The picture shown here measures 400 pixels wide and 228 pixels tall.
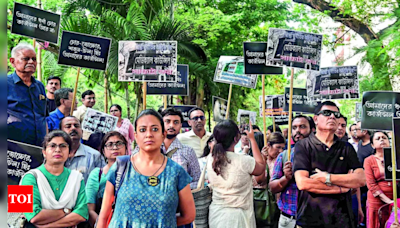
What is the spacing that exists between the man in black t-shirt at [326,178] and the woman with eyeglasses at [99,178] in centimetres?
199

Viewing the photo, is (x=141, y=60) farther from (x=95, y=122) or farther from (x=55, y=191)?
(x=55, y=191)

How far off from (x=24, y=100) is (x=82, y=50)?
101 inches

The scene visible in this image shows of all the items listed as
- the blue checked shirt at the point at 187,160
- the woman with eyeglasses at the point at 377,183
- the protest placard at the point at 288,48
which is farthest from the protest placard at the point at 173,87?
the blue checked shirt at the point at 187,160

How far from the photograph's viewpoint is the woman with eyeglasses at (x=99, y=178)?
5.32 metres

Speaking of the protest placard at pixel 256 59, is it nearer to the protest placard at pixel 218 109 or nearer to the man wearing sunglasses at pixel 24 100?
the protest placard at pixel 218 109

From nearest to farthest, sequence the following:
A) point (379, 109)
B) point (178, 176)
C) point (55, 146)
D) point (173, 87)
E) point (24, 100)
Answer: point (178, 176)
point (55, 146)
point (24, 100)
point (379, 109)
point (173, 87)

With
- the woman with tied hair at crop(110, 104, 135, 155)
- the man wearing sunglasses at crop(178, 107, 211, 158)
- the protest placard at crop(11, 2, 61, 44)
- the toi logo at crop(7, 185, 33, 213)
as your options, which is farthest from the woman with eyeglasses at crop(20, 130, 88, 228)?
the woman with tied hair at crop(110, 104, 135, 155)

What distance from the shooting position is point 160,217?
11.2ft

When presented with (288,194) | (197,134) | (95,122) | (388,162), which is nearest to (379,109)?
(388,162)

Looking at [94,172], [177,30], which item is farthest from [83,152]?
[177,30]

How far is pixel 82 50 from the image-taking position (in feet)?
28.5

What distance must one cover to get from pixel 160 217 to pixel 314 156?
2130mm

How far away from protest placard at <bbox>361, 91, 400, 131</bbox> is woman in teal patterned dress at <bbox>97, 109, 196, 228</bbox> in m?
4.40

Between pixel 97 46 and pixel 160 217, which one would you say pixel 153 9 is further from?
pixel 160 217
